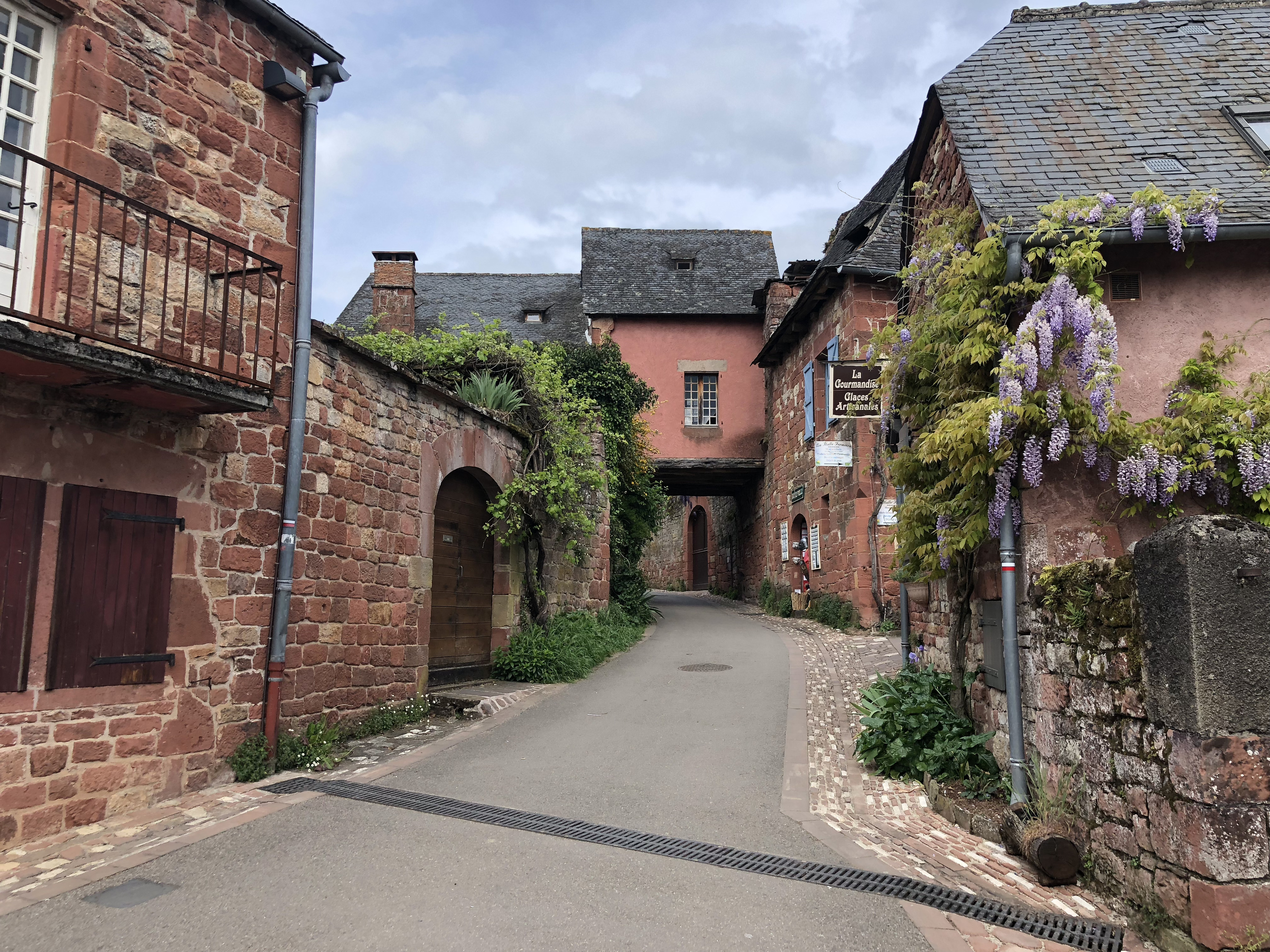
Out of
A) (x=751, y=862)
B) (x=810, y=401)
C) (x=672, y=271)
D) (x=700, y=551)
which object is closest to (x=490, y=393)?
(x=751, y=862)

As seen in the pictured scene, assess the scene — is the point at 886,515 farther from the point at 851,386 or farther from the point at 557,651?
the point at 557,651

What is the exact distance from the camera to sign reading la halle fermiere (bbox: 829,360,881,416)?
968 cm

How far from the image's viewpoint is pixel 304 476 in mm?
6617

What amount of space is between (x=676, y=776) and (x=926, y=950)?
2965 millimetres

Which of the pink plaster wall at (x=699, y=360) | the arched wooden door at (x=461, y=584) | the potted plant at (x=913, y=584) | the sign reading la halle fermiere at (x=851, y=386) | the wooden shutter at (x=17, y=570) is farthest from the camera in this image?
the pink plaster wall at (x=699, y=360)

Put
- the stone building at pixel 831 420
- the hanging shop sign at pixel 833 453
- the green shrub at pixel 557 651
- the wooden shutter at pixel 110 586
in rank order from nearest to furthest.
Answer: the wooden shutter at pixel 110 586 → the green shrub at pixel 557 651 → the hanging shop sign at pixel 833 453 → the stone building at pixel 831 420

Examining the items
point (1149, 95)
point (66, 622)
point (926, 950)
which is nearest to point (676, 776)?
point (926, 950)

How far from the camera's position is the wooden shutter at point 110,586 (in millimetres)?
4781

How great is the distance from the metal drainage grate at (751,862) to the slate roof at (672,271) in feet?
52.4

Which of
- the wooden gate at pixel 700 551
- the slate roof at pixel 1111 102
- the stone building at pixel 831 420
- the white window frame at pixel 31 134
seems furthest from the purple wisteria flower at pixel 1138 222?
the wooden gate at pixel 700 551


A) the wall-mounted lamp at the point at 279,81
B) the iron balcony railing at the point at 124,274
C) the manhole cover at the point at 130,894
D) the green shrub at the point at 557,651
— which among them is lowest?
the manhole cover at the point at 130,894

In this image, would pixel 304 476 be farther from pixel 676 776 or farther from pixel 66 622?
pixel 676 776

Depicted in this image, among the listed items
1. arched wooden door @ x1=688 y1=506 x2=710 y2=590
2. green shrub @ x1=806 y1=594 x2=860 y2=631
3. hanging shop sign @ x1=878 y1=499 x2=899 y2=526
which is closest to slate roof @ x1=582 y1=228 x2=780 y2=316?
green shrub @ x1=806 y1=594 x2=860 y2=631

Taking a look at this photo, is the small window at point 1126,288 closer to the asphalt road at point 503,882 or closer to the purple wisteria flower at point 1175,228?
the purple wisteria flower at point 1175,228
